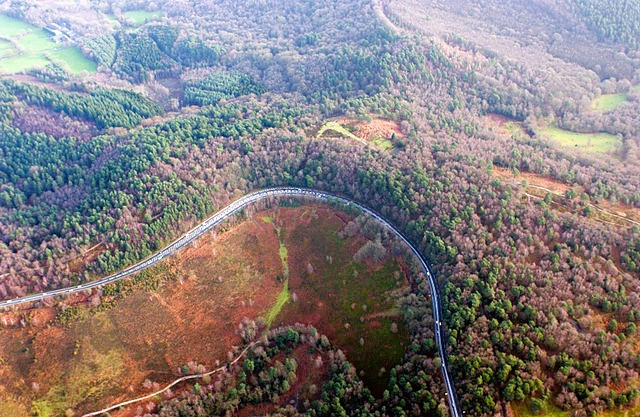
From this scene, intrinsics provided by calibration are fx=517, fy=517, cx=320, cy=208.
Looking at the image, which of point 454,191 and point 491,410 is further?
point 454,191

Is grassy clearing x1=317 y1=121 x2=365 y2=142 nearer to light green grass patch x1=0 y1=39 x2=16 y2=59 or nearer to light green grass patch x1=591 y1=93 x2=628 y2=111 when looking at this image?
light green grass patch x1=591 y1=93 x2=628 y2=111

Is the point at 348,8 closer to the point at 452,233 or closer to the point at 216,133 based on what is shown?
the point at 216,133

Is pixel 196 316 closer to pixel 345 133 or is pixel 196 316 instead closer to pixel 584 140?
pixel 345 133

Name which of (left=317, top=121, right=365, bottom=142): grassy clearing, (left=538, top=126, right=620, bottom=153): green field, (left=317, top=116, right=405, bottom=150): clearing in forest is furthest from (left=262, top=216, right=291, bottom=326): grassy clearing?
(left=538, top=126, right=620, bottom=153): green field

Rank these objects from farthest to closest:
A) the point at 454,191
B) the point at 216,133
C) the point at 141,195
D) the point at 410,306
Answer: the point at 216,133, the point at 141,195, the point at 454,191, the point at 410,306

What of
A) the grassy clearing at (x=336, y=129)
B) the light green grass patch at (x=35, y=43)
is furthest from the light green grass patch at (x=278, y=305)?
the light green grass patch at (x=35, y=43)

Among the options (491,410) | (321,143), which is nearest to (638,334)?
(491,410)
